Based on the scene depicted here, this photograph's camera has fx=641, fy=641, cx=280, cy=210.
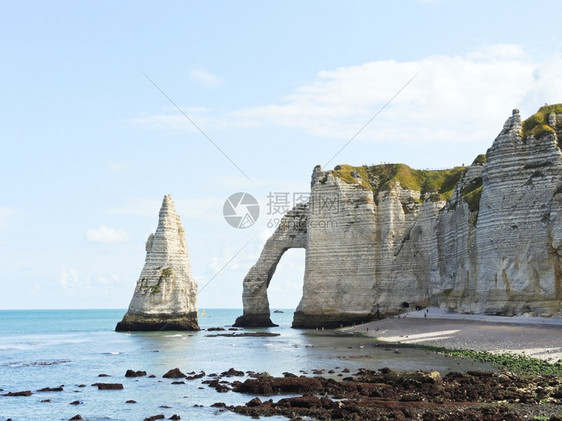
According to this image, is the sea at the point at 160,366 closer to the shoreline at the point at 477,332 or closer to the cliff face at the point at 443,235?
the shoreline at the point at 477,332

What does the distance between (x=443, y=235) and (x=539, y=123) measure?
16360 mm

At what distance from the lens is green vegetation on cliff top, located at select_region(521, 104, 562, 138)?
1873 inches

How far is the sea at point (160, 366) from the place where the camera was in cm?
2497

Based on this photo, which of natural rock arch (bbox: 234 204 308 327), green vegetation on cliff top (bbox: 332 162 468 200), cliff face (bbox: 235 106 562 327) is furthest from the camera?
natural rock arch (bbox: 234 204 308 327)

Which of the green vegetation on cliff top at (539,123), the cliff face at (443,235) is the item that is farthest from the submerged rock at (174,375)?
the green vegetation on cliff top at (539,123)

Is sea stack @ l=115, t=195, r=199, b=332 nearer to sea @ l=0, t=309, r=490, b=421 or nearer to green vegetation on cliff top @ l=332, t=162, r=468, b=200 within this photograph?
sea @ l=0, t=309, r=490, b=421

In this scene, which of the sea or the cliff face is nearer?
the sea

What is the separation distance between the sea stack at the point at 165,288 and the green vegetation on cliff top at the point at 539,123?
3742 centimetres

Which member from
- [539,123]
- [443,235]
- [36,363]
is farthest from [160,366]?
[443,235]

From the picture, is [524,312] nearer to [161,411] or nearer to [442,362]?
[442,362]

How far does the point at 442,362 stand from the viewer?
1373 inches

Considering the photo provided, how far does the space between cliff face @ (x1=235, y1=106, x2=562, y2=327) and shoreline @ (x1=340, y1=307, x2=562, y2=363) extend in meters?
1.82

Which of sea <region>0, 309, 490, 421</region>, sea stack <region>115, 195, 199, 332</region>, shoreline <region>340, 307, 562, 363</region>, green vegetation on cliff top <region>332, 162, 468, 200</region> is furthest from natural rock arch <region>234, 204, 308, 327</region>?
shoreline <region>340, 307, 562, 363</region>

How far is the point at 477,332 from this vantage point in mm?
43094
